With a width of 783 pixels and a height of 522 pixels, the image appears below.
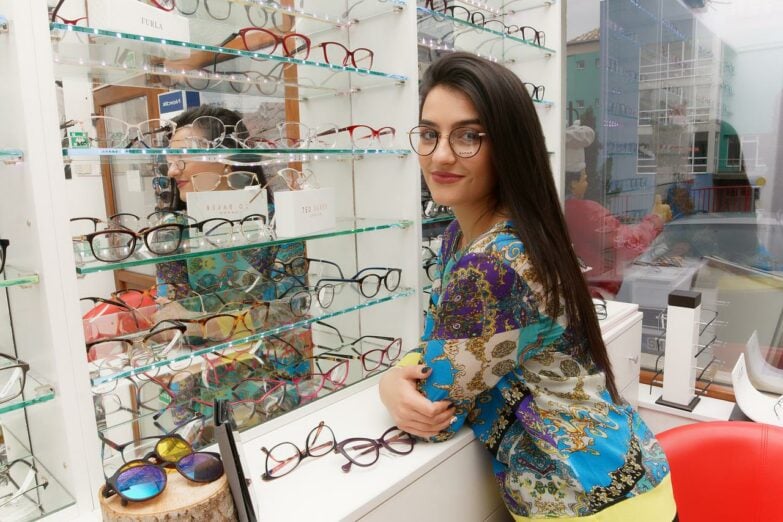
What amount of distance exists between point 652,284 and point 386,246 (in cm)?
155

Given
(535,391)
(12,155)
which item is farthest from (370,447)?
(12,155)

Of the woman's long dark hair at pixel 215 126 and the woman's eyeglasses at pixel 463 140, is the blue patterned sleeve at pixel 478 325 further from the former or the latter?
the woman's long dark hair at pixel 215 126

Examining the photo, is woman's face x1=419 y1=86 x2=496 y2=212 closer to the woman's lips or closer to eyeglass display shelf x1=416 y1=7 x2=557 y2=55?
the woman's lips

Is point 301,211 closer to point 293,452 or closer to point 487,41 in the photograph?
point 293,452

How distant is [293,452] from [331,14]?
1.41 meters

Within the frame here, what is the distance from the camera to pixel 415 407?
122cm

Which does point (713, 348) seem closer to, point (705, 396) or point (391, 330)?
point (705, 396)

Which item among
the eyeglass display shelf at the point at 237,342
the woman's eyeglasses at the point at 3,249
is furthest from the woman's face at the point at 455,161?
the woman's eyeglasses at the point at 3,249

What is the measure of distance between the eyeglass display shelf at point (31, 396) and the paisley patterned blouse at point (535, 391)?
74cm

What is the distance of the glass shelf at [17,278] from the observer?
978 millimetres

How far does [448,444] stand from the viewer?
128 cm

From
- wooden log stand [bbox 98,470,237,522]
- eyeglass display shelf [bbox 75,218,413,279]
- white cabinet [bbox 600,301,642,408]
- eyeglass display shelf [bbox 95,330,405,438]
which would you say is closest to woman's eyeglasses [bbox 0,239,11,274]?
eyeglass display shelf [bbox 75,218,413,279]

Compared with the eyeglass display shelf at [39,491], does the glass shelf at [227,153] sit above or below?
above

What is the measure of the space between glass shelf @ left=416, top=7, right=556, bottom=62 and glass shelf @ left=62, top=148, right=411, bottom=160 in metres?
0.55
